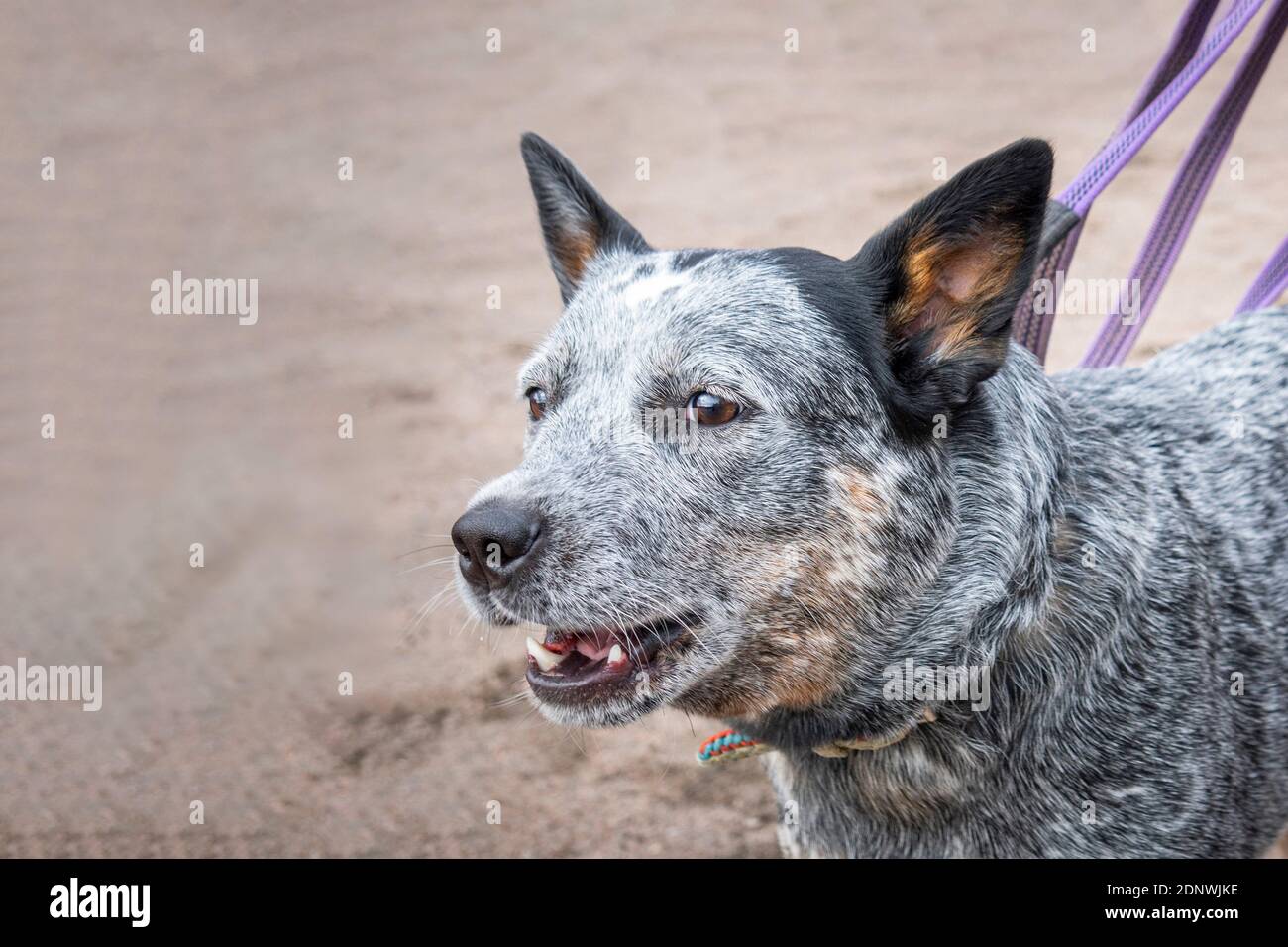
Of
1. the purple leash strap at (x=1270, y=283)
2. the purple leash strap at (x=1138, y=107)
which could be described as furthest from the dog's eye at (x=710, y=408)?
the purple leash strap at (x=1270, y=283)

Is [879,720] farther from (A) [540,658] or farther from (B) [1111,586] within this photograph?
(A) [540,658]

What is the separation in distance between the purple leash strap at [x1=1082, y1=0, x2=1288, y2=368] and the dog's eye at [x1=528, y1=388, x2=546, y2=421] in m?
1.82

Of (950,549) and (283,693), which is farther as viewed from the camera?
(283,693)

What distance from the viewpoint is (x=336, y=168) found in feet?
33.0

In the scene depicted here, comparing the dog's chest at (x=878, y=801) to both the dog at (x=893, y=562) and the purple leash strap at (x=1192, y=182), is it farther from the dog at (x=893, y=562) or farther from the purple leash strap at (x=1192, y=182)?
the purple leash strap at (x=1192, y=182)

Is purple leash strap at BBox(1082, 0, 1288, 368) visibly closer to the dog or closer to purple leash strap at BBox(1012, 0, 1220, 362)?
purple leash strap at BBox(1012, 0, 1220, 362)

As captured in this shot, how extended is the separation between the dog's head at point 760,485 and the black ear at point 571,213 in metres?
0.62

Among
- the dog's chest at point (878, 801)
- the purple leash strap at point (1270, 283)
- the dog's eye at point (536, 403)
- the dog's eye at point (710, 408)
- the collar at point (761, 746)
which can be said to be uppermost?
the purple leash strap at point (1270, 283)

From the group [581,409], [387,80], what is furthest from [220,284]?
[581,409]

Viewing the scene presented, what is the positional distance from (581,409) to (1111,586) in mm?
1286

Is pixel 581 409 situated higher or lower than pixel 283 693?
higher

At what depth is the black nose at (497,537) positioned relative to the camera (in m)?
2.47

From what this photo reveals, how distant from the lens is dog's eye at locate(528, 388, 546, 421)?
2996 millimetres

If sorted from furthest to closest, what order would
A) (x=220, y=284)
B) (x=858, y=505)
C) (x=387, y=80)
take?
(x=387, y=80) < (x=220, y=284) < (x=858, y=505)
